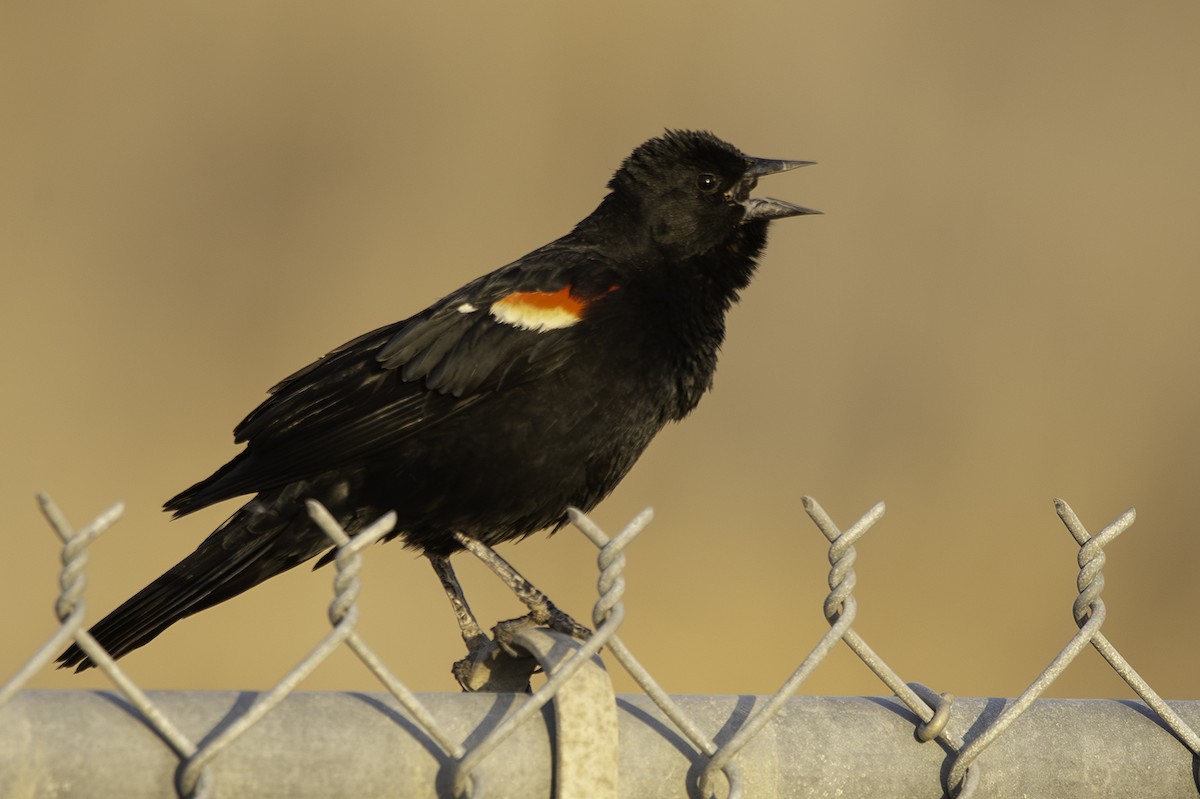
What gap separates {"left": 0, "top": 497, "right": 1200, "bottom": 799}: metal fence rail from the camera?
1372mm

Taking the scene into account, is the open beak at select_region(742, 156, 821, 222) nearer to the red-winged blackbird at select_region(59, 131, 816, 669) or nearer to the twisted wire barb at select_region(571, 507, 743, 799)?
the red-winged blackbird at select_region(59, 131, 816, 669)

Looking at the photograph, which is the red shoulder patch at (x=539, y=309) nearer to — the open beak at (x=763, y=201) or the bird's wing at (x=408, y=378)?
the bird's wing at (x=408, y=378)

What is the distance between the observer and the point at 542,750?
1.55 m

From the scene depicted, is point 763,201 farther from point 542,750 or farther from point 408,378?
point 542,750

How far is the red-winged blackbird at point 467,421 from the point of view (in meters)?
3.29

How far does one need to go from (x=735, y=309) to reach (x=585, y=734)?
5.70 m

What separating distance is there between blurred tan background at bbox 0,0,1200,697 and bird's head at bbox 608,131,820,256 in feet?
9.26

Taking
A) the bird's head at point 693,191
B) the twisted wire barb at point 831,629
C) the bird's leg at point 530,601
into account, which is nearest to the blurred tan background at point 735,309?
the bird's head at point 693,191

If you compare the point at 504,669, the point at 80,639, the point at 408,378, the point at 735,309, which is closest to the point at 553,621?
the point at 408,378

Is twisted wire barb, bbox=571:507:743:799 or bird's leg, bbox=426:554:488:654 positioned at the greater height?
twisted wire barb, bbox=571:507:743:799

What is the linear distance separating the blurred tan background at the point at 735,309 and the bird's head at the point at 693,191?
2.82 meters

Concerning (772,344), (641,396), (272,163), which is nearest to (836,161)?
(772,344)

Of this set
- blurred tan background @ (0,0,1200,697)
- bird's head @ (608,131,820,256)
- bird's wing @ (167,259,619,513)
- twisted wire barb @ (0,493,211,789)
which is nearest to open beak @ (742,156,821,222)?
bird's head @ (608,131,820,256)

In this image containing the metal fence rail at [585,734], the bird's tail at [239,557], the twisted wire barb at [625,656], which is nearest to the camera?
the metal fence rail at [585,734]
